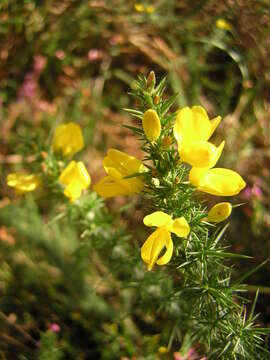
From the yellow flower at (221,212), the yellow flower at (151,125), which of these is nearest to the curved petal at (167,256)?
the yellow flower at (221,212)

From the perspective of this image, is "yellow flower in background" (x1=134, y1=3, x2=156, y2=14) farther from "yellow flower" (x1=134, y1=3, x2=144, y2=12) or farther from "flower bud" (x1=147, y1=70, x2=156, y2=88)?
"flower bud" (x1=147, y1=70, x2=156, y2=88)

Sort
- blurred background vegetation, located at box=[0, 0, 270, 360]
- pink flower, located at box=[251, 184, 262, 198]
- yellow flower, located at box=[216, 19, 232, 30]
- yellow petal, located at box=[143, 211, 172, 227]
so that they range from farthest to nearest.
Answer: yellow flower, located at box=[216, 19, 232, 30] < pink flower, located at box=[251, 184, 262, 198] < blurred background vegetation, located at box=[0, 0, 270, 360] < yellow petal, located at box=[143, 211, 172, 227]

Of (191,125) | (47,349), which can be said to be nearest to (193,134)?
(191,125)

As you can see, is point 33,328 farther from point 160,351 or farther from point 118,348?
point 160,351

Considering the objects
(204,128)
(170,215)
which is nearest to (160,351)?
(170,215)

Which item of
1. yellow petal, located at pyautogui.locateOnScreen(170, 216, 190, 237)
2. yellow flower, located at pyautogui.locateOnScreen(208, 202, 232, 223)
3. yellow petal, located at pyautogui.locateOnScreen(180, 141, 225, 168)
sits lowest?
yellow flower, located at pyautogui.locateOnScreen(208, 202, 232, 223)

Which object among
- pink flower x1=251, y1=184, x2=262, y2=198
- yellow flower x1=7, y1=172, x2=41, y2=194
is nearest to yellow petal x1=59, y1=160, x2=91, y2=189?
yellow flower x1=7, y1=172, x2=41, y2=194

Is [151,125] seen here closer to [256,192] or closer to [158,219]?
[158,219]

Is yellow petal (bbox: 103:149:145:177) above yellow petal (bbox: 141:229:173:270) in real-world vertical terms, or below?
above

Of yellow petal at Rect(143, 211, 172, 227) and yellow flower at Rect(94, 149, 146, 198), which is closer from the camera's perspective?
yellow petal at Rect(143, 211, 172, 227)
